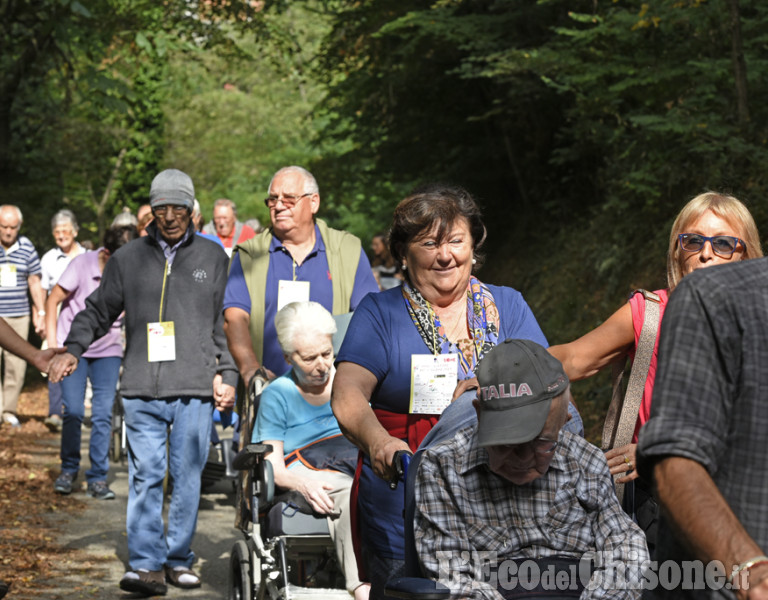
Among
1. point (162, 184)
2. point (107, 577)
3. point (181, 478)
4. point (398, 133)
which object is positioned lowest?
point (107, 577)

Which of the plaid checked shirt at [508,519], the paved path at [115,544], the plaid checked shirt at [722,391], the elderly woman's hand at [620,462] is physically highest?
the plaid checked shirt at [722,391]

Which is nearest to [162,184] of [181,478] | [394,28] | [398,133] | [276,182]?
[276,182]

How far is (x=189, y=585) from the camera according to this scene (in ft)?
24.5

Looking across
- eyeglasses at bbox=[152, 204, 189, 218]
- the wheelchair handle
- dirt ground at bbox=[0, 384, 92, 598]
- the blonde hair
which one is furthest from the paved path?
the blonde hair

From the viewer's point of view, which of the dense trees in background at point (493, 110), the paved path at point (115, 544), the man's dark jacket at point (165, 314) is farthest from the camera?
the dense trees in background at point (493, 110)

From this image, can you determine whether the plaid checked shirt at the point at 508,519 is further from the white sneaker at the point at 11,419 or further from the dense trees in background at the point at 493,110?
the white sneaker at the point at 11,419

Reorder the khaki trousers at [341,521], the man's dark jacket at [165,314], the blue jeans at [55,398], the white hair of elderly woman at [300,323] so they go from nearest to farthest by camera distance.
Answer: the khaki trousers at [341,521], the white hair of elderly woman at [300,323], the man's dark jacket at [165,314], the blue jeans at [55,398]

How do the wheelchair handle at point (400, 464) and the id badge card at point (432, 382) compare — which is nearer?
the wheelchair handle at point (400, 464)

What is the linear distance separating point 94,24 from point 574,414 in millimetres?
16527

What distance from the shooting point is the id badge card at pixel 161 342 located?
7562mm

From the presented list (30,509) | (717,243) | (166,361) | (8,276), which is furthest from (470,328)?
(8,276)

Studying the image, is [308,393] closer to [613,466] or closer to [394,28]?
[613,466]

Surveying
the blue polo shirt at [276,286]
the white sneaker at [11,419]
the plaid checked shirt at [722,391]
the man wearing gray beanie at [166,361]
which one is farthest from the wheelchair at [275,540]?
the white sneaker at [11,419]

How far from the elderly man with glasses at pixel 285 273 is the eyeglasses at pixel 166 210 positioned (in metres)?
0.48
